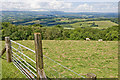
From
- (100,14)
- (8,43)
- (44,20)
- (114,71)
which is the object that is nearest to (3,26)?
(44,20)

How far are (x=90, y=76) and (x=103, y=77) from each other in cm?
386

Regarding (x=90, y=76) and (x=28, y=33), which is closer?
(x=90, y=76)

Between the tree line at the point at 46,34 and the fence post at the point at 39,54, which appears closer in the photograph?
the fence post at the point at 39,54

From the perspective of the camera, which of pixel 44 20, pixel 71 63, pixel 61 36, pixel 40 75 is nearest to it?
pixel 40 75

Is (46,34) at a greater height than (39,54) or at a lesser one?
lesser

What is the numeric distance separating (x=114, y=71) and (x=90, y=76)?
4.91 meters

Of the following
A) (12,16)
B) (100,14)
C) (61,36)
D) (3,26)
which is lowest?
(61,36)

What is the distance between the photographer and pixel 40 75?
127 inches

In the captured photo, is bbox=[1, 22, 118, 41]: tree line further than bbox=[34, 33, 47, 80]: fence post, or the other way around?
bbox=[1, 22, 118, 41]: tree line

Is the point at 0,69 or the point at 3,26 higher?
the point at 3,26

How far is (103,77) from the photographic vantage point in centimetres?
543

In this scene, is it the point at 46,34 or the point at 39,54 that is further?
the point at 46,34

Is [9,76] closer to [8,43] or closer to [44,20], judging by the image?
[8,43]

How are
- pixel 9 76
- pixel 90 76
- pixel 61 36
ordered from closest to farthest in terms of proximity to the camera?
pixel 90 76 → pixel 9 76 → pixel 61 36
